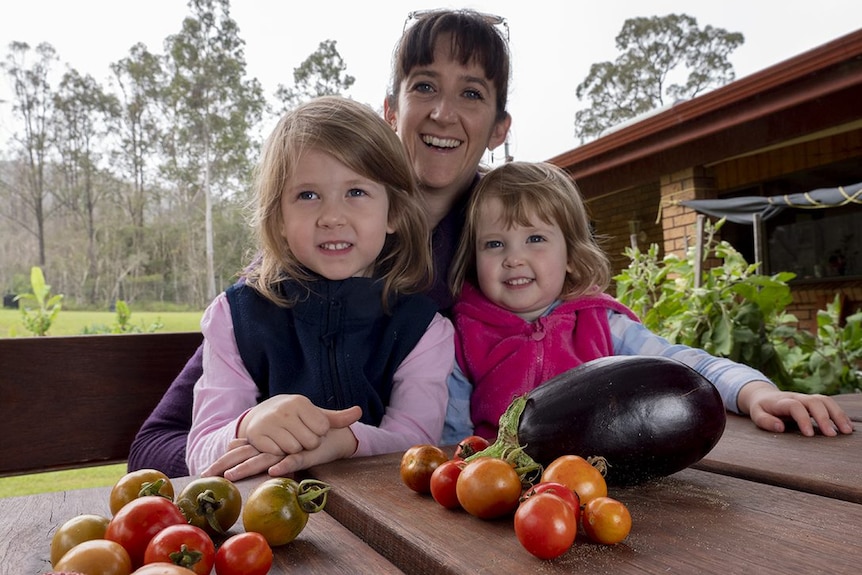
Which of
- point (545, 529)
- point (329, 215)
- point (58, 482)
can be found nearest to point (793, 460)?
point (545, 529)

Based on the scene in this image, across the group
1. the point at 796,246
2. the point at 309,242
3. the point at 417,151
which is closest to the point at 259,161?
the point at 309,242

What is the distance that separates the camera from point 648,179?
919 centimetres

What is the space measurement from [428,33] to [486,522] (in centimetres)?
193

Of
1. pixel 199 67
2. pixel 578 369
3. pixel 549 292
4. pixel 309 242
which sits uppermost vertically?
pixel 199 67

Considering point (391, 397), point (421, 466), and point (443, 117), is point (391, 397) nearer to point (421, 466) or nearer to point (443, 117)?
point (421, 466)

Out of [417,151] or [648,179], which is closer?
[417,151]

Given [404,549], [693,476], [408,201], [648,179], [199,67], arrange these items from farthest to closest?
1. [199,67]
2. [648,179]
3. [408,201]
4. [693,476]
5. [404,549]

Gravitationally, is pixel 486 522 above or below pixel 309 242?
below

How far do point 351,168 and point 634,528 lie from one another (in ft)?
4.26

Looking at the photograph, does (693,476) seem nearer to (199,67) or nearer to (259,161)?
(259,161)

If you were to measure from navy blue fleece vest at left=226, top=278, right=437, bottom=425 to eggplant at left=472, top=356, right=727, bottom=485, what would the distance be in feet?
2.62

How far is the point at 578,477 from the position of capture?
0.90m

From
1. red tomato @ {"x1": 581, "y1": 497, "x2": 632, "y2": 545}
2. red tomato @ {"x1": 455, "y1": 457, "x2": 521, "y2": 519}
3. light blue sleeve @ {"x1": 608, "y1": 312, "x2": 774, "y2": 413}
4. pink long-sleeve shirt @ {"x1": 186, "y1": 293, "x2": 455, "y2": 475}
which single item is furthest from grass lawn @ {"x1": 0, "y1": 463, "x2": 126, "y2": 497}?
red tomato @ {"x1": 581, "y1": 497, "x2": 632, "y2": 545}

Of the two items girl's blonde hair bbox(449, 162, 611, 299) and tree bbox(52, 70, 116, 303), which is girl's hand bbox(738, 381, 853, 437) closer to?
girl's blonde hair bbox(449, 162, 611, 299)
